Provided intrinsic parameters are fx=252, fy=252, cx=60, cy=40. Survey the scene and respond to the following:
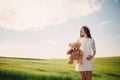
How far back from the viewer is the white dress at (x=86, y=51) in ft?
14.0

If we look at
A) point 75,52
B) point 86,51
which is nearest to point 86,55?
point 86,51

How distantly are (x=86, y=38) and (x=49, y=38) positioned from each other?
279 cm

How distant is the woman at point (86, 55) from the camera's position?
14.0 feet

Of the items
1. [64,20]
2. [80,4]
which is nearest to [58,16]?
[64,20]

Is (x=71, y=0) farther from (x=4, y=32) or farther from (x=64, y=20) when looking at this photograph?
(x=4, y=32)

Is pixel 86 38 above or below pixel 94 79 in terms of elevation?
above

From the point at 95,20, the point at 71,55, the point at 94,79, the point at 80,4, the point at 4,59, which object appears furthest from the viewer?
the point at 4,59

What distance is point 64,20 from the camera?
7.08 metres

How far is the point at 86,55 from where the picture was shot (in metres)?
4.36

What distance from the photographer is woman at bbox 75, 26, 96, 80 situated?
4.28 meters

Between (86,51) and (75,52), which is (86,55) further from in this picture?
(75,52)

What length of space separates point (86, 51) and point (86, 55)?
0.23 ft

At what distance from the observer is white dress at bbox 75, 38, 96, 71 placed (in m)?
4.28

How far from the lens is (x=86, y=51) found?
438 centimetres
